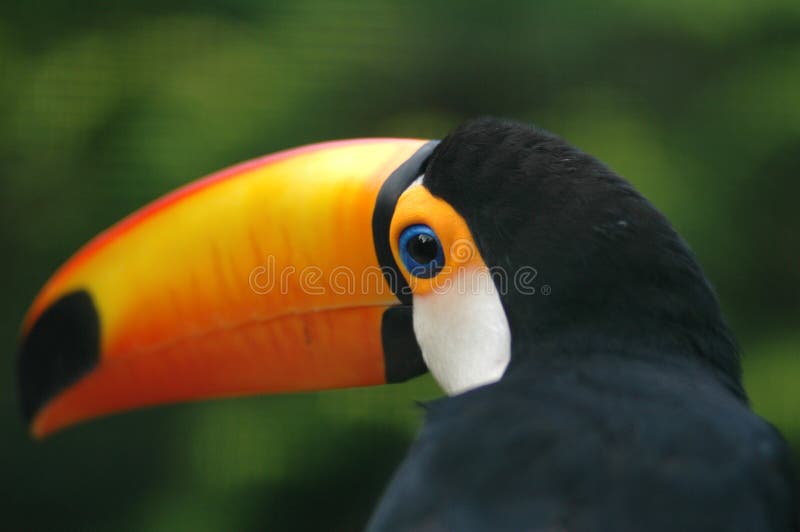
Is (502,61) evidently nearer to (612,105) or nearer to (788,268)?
(612,105)

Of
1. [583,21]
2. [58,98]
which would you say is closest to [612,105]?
[583,21]

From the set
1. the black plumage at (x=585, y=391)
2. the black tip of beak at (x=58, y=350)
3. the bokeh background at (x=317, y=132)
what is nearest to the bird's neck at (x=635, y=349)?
the black plumage at (x=585, y=391)

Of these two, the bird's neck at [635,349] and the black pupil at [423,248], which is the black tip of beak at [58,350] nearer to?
the black pupil at [423,248]

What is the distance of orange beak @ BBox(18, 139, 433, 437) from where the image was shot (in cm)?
160

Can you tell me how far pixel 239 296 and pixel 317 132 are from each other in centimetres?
97

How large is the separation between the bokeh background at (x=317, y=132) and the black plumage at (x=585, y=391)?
1.09 m

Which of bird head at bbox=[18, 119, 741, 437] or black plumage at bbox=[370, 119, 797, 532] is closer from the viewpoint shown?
black plumage at bbox=[370, 119, 797, 532]

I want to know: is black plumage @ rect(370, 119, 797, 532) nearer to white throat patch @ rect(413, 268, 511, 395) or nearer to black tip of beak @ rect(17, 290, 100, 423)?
white throat patch @ rect(413, 268, 511, 395)

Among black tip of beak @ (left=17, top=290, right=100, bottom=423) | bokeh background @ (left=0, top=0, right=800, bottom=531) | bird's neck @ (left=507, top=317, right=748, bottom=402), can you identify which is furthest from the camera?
bokeh background @ (left=0, top=0, right=800, bottom=531)

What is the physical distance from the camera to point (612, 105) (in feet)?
8.80

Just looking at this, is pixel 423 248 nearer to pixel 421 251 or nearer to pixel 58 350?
pixel 421 251

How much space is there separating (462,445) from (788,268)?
75.0 inches

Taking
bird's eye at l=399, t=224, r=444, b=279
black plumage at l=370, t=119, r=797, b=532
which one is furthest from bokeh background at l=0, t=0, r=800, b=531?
black plumage at l=370, t=119, r=797, b=532

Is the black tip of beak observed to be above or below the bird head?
below
